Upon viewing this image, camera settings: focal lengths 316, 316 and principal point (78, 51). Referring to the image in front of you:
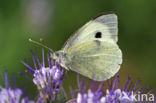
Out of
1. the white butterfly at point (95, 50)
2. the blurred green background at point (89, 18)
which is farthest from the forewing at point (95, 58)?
the blurred green background at point (89, 18)

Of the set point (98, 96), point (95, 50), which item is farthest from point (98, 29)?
point (98, 96)

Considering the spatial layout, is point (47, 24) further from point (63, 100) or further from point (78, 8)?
point (63, 100)

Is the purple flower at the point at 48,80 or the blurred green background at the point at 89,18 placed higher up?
the blurred green background at the point at 89,18

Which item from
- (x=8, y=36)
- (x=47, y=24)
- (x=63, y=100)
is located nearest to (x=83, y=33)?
(x=63, y=100)

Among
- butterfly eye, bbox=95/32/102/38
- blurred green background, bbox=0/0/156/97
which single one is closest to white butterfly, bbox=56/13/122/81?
butterfly eye, bbox=95/32/102/38

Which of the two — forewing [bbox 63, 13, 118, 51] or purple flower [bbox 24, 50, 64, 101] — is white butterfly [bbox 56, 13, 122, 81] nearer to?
forewing [bbox 63, 13, 118, 51]

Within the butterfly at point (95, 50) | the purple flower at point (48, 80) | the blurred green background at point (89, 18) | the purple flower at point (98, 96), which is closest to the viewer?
the purple flower at point (98, 96)

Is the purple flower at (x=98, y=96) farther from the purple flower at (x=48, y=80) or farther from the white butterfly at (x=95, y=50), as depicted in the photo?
the white butterfly at (x=95, y=50)
